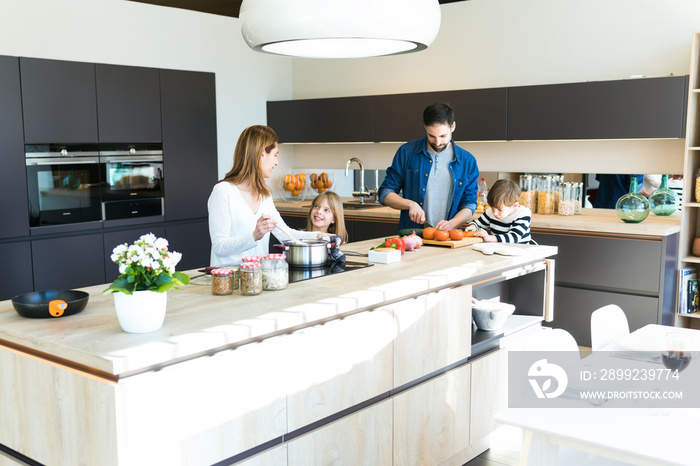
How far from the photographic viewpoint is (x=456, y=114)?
5.31m

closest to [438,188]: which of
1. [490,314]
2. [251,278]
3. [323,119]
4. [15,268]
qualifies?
[490,314]

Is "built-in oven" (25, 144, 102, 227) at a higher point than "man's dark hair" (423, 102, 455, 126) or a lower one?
lower

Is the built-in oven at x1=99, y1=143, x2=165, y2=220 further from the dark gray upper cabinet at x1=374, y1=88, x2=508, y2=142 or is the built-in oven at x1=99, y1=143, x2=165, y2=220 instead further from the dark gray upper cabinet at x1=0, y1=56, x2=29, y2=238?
the dark gray upper cabinet at x1=374, y1=88, x2=508, y2=142

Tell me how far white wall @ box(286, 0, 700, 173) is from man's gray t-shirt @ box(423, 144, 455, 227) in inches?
50.5

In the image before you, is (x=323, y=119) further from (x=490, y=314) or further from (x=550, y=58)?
(x=490, y=314)

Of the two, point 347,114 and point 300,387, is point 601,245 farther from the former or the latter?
point 300,387

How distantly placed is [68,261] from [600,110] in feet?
12.2

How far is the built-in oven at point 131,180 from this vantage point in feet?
16.1

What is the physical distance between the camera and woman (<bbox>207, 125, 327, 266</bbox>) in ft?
10.3

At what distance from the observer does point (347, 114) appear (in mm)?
5938

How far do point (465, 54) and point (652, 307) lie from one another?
2491 mm

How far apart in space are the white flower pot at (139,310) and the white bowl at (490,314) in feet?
5.65

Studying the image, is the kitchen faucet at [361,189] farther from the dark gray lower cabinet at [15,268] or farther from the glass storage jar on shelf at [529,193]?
the dark gray lower cabinet at [15,268]

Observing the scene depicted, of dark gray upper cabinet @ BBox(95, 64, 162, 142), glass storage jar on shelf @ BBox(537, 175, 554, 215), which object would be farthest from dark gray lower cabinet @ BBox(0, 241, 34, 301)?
glass storage jar on shelf @ BBox(537, 175, 554, 215)
